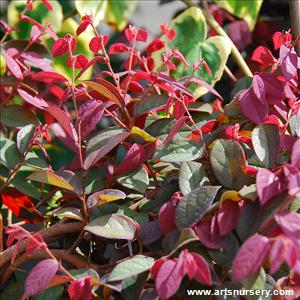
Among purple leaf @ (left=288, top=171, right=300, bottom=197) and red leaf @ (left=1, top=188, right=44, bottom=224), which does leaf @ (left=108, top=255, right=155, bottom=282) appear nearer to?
purple leaf @ (left=288, top=171, right=300, bottom=197)

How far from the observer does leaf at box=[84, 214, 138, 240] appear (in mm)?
756

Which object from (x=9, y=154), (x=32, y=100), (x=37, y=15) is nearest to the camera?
(x=32, y=100)

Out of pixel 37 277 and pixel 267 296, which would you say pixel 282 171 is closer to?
pixel 267 296

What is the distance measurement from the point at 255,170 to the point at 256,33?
2.94 feet

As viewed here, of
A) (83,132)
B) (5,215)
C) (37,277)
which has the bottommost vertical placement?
(5,215)

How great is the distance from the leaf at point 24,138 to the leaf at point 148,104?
168 millimetres

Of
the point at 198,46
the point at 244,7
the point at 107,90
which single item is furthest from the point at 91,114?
the point at 244,7

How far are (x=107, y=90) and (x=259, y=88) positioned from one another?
202 millimetres

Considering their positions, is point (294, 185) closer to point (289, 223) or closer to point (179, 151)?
point (289, 223)

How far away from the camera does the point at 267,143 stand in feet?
2.57

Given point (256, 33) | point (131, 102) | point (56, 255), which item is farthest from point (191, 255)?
point (256, 33)

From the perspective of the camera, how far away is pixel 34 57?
1088 millimetres

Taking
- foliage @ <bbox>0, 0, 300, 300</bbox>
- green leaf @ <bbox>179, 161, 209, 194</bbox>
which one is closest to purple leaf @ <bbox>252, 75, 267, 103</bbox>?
foliage @ <bbox>0, 0, 300, 300</bbox>

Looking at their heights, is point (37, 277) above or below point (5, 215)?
above
